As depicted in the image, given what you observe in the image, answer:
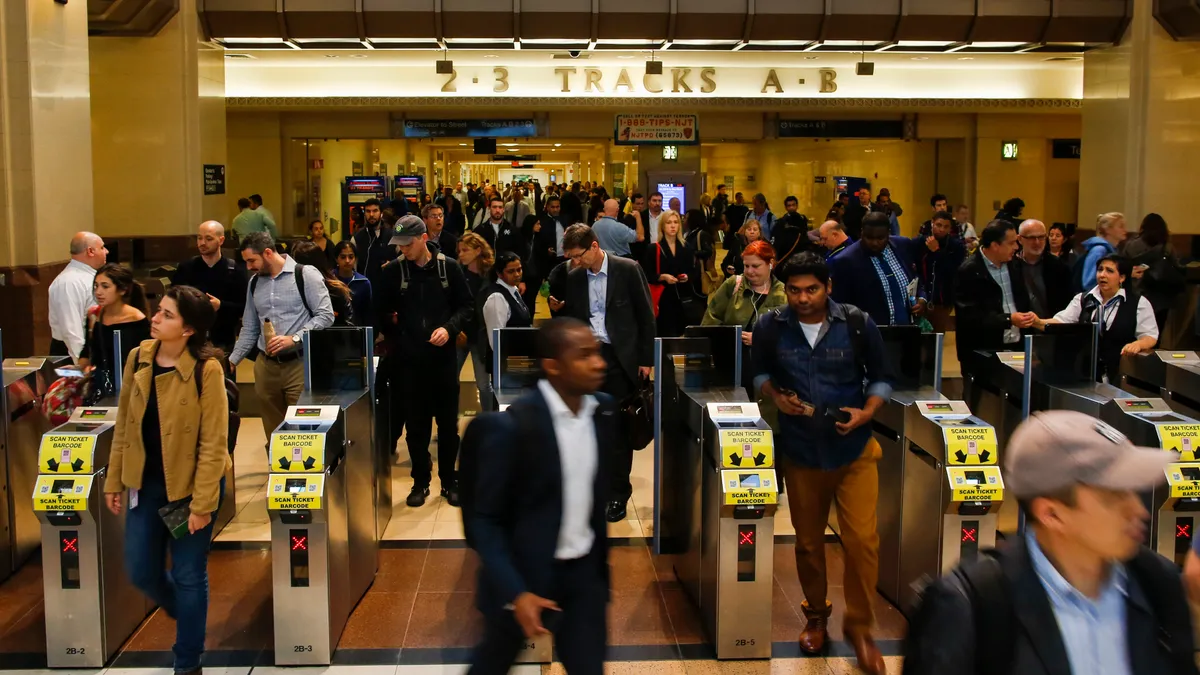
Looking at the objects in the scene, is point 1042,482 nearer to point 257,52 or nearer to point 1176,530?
point 1176,530

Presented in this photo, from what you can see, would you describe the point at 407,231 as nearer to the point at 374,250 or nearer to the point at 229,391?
the point at 229,391

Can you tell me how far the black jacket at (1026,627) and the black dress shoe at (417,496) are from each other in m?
5.46

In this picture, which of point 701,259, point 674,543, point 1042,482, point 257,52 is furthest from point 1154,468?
point 257,52

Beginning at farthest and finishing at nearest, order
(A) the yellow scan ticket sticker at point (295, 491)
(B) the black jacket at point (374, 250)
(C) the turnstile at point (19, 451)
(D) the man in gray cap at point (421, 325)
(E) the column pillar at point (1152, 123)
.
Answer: (E) the column pillar at point (1152, 123) → (B) the black jacket at point (374, 250) → (D) the man in gray cap at point (421, 325) → (C) the turnstile at point (19, 451) → (A) the yellow scan ticket sticker at point (295, 491)

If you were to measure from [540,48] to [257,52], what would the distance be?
4626 millimetres

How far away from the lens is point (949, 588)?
75.5 inches

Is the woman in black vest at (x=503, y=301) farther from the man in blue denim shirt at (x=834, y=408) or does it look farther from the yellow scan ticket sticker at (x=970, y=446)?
the yellow scan ticket sticker at (x=970, y=446)

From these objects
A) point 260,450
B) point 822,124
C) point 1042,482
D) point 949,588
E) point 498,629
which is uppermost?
point 822,124

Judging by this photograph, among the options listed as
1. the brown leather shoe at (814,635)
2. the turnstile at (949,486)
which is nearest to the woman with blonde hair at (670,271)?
the turnstile at (949,486)

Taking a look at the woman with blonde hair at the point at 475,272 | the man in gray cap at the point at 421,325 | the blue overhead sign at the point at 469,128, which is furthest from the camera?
the blue overhead sign at the point at 469,128

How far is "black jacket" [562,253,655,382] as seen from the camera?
6.39m

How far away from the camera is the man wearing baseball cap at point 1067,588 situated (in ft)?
6.20

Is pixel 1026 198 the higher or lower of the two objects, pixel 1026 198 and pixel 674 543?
the higher

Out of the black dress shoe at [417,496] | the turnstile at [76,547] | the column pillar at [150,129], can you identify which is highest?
the column pillar at [150,129]
